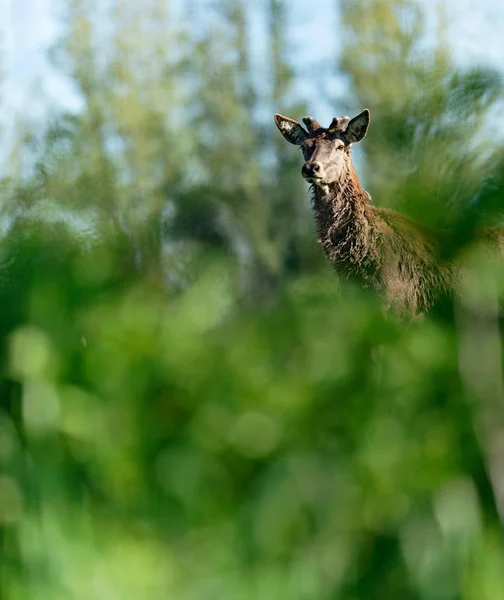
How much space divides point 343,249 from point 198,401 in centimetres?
599

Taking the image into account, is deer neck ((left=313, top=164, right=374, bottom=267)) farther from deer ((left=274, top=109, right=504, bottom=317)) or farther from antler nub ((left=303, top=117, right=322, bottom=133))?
antler nub ((left=303, top=117, right=322, bottom=133))

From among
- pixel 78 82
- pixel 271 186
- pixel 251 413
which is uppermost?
pixel 271 186

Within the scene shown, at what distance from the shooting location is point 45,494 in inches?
47.1

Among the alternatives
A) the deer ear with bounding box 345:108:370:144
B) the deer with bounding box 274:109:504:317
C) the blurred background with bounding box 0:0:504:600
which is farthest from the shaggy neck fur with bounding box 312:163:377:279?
the blurred background with bounding box 0:0:504:600

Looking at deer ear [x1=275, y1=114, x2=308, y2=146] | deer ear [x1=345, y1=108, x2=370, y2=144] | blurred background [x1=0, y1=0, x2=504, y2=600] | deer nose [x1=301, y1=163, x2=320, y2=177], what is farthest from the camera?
deer ear [x1=275, y1=114, x2=308, y2=146]

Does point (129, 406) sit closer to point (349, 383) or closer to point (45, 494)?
point (45, 494)

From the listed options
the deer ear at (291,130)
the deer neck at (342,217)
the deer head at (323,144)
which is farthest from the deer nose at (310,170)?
the deer ear at (291,130)

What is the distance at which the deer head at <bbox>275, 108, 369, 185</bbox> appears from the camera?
714cm

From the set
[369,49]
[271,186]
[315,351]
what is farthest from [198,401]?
[271,186]

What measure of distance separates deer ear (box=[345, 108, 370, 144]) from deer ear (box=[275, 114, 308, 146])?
0.37m

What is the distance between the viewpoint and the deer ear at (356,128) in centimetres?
686

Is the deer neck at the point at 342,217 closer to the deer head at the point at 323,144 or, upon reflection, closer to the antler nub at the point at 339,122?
the deer head at the point at 323,144

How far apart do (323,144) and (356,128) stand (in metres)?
0.36

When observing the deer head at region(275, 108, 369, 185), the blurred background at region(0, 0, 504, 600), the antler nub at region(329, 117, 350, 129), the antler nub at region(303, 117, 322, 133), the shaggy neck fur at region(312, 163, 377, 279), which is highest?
the antler nub at region(303, 117, 322, 133)
